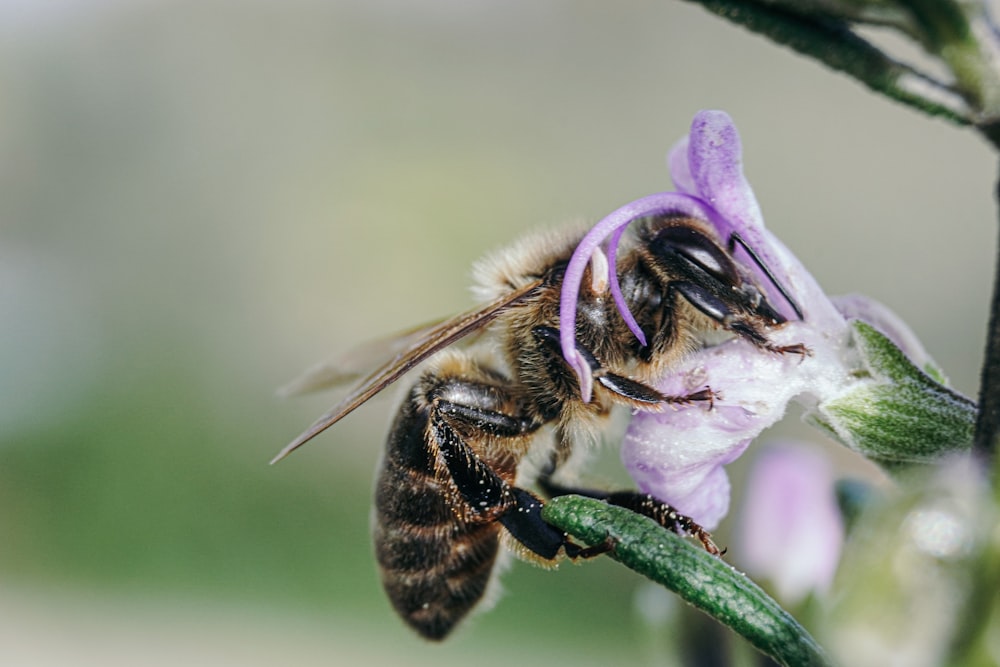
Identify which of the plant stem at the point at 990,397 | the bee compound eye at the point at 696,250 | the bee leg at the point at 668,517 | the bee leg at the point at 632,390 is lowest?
the bee leg at the point at 668,517

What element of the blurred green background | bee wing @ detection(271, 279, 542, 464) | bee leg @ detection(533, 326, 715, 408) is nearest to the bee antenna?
bee leg @ detection(533, 326, 715, 408)

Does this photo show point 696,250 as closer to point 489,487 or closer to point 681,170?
point 681,170

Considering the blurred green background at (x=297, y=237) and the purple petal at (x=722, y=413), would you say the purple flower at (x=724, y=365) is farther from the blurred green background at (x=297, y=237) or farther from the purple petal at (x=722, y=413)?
the blurred green background at (x=297, y=237)

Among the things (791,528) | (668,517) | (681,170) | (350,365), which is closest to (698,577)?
(668,517)

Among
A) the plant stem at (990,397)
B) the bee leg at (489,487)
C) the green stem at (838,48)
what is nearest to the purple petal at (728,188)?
the green stem at (838,48)

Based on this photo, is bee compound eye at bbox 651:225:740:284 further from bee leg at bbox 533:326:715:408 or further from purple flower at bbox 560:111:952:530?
bee leg at bbox 533:326:715:408

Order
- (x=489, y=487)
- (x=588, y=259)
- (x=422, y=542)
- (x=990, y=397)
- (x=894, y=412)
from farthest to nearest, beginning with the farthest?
(x=422, y=542) → (x=489, y=487) → (x=588, y=259) → (x=894, y=412) → (x=990, y=397)
